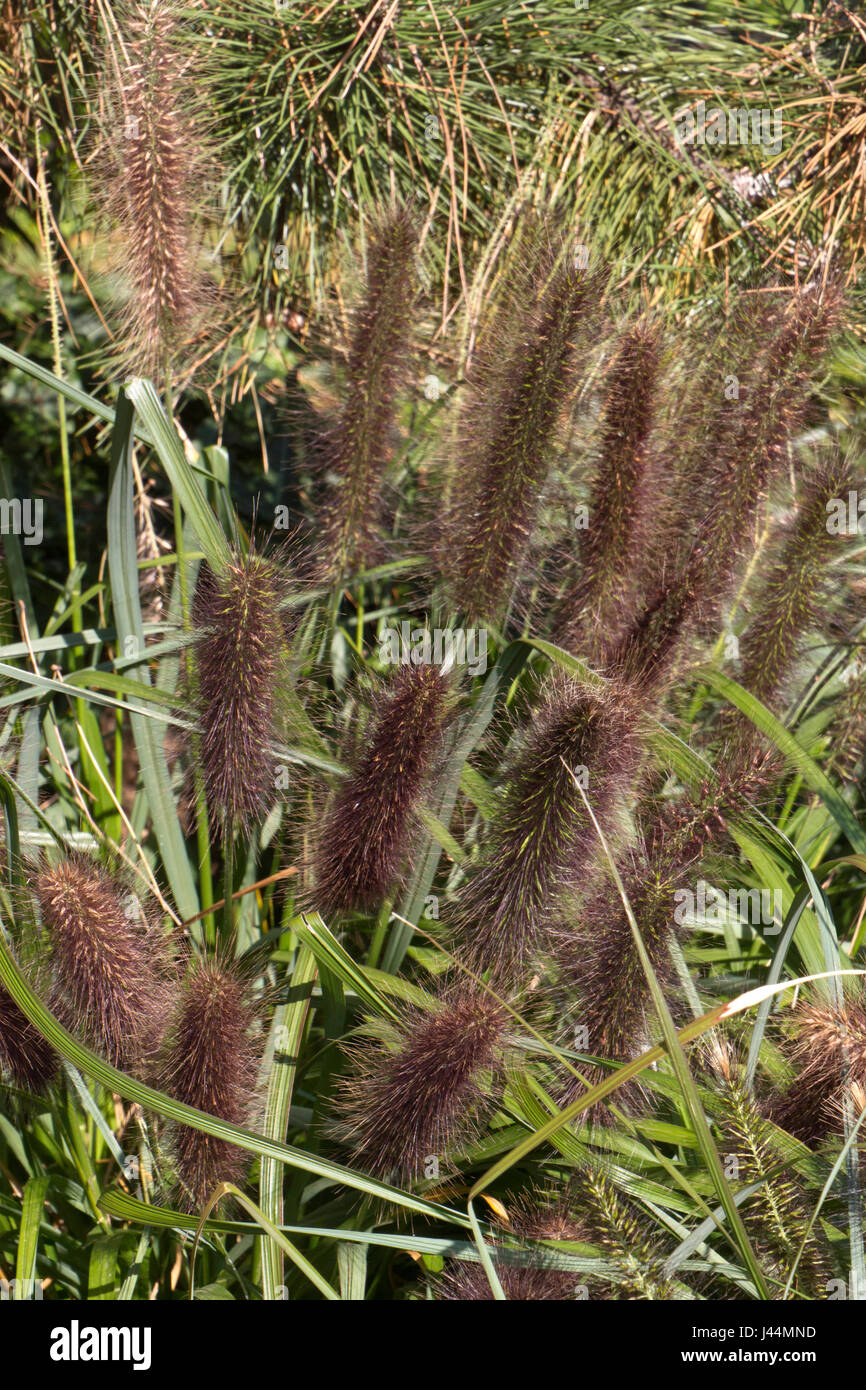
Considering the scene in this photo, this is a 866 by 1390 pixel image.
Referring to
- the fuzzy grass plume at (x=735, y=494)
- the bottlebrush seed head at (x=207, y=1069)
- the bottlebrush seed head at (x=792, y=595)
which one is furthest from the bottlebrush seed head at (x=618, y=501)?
the bottlebrush seed head at (x=207, y=1069)

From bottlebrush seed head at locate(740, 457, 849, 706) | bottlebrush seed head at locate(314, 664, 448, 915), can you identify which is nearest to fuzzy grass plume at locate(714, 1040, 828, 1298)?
bottlebrush seed head at locate(314, 664, 448, 915)

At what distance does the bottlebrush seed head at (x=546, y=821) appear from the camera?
1.06 metres

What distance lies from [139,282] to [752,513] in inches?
33.6

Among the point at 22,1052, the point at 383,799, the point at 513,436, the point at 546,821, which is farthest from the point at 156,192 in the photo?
the point at 22,1052

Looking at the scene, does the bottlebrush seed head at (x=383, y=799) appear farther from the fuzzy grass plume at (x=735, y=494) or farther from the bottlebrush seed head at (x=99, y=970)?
the fuzzy grass plume at (x=735, y=494)

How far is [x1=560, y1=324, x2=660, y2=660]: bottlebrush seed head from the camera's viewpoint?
133 cm

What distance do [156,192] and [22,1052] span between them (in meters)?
1.04

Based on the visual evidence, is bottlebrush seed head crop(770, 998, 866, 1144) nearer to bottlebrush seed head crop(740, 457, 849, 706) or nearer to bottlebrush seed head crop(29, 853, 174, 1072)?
bottlebrush seed head crop(740, 457, 849, 706)

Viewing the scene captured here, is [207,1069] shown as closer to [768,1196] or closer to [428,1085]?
[428,1085]

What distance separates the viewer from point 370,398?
1.43 metres

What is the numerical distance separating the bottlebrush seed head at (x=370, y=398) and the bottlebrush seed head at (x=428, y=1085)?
0.65 meters

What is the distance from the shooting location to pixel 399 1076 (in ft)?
3.49
